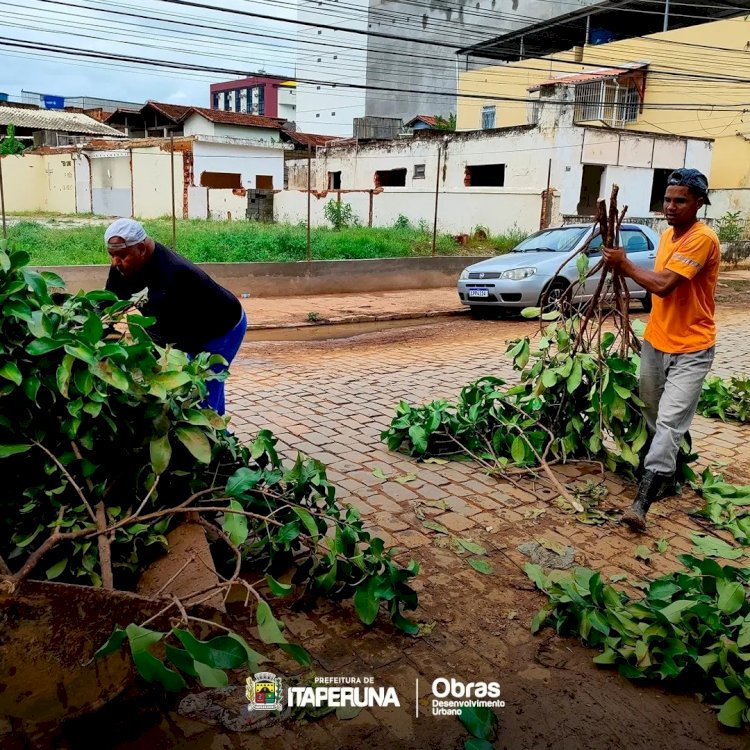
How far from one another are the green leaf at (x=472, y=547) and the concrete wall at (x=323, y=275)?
33.5 feet

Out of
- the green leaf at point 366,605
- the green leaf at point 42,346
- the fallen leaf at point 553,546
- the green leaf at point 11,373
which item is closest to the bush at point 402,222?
the fallen leaf at point 553,546

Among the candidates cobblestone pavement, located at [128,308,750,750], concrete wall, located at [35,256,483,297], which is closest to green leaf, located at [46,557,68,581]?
cobblestone pavement, located at [128,308,750,750]

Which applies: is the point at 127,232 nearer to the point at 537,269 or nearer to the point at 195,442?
the point at 195,442

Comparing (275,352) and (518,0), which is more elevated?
(518,0)

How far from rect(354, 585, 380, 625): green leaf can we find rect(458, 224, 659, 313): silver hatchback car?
9.38 metres

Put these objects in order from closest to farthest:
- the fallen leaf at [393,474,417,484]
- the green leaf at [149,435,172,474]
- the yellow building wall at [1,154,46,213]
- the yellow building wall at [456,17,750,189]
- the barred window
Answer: the green leaf at [149,435,172,474]
the fallen leaf at [393,474,417,484]
the yellow building wall at [456,17,750,189]
the barred window
the yellow building wall at [1,154,46,213]

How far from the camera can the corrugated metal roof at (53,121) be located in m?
33.5

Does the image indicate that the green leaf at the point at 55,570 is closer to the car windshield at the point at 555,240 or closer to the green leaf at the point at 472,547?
the green leaf at the point at 472,547

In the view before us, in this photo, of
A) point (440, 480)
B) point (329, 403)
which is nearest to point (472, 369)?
point (329, 403)

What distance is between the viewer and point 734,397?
664 cm

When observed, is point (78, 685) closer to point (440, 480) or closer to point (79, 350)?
point (79, 350)

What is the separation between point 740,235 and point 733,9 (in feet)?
42.7

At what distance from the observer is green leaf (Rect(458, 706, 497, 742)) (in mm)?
2492

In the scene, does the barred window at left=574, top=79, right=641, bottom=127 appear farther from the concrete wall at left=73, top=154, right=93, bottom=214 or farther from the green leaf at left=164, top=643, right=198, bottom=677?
the green leaf at left=164, top=643, right=198, bottom=677
